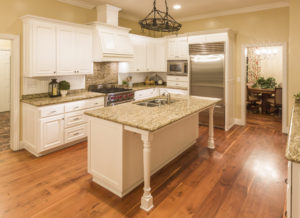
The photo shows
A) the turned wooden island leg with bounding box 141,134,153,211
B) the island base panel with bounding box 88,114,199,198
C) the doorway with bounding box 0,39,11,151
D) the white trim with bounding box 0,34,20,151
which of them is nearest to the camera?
the turned wooden island leg with bounding box 141,134,153,211

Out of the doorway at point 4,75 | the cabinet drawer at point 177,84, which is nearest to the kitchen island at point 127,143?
the cabinet drawer at point 177,84

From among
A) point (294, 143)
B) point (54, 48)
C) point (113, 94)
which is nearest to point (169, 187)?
point (294, 143)

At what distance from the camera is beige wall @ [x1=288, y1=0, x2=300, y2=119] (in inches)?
163

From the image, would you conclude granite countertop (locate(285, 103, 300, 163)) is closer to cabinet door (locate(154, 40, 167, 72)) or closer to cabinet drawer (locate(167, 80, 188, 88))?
cabinet drawer (locate(167, 80, 188, 88))

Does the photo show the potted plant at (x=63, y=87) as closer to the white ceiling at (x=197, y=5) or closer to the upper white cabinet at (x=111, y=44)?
the upper white cabinet at (x=111, y=44)

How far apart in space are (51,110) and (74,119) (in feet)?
1.66

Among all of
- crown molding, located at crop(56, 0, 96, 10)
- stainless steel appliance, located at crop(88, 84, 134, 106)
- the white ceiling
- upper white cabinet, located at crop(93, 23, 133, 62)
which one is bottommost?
stainless steel appliance, located at crop(88, 84, 134, 106)

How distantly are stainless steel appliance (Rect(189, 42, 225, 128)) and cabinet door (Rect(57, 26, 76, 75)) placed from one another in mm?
2950

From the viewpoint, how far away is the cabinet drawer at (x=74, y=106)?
3955mm

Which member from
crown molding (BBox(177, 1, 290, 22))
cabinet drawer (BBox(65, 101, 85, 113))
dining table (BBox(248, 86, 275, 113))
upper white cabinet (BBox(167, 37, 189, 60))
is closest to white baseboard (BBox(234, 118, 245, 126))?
dining table (BBox(248, 86, 275, 113))

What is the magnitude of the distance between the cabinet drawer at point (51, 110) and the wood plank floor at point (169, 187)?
28.3 inches

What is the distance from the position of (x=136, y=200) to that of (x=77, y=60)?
121 inches

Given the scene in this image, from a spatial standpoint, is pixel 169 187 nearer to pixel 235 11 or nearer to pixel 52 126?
pixel 52 126

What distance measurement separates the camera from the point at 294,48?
13.9ft
